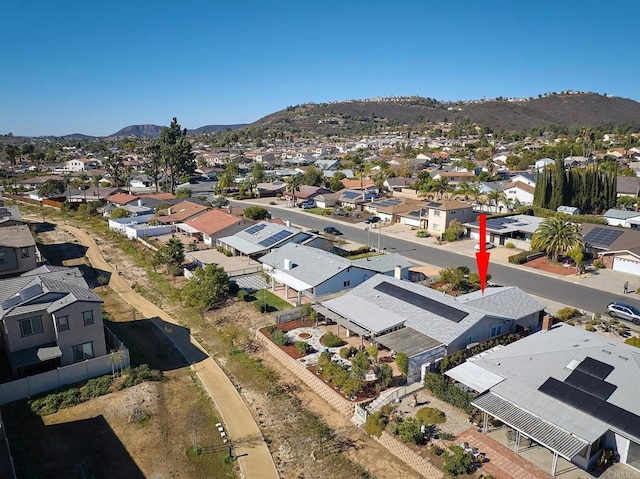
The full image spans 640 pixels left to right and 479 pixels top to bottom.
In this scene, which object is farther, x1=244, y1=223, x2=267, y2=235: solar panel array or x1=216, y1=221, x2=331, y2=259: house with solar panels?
x1=244, y1=223, x2=267, y2=235: solar panel array

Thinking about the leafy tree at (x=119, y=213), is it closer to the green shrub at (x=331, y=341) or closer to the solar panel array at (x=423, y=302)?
the solar panel array at (x=423, y=302)

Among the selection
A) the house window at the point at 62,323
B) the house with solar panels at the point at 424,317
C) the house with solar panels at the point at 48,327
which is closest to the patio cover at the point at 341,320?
the house with solar panels at the point at 424,317

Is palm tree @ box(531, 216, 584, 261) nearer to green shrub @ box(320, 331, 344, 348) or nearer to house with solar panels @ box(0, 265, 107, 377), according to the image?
green shrub @ box(320, 331, 344, 348)

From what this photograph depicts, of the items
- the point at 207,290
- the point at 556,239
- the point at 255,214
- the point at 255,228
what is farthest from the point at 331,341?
the point at 255,214

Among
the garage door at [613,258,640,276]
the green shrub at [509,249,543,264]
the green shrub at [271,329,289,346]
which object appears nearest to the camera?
the green shrub at [271,329,289,346]

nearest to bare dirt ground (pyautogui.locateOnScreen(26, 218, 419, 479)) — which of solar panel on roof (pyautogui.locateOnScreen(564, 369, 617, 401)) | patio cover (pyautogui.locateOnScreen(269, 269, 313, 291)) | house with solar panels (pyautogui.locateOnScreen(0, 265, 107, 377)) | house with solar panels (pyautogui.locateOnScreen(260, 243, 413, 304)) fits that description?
house with solar panels (pyautogui.locateOnScreen(0, 265, 107, 377))

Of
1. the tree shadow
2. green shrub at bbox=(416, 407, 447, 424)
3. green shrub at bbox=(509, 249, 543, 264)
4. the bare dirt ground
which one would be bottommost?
the bare dirt ground

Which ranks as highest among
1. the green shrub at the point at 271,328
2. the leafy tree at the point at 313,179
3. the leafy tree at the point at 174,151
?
the leafy tree at the point at 174,151
